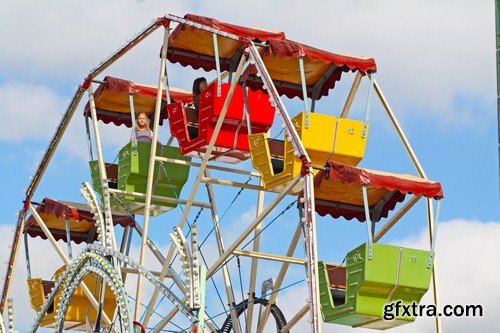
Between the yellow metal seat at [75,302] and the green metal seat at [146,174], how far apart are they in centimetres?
265

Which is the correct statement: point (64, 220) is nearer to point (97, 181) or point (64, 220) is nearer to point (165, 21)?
point (97, 181)

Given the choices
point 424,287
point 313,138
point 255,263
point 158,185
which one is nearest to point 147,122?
point 158,185

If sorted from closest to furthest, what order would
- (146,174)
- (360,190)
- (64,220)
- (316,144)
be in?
(316,144) < (360,190) < (146,174) < (64,220)

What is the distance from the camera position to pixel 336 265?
127ft

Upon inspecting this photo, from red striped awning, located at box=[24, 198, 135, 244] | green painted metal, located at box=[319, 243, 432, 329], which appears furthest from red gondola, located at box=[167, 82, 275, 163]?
red striped awning, located at box=[24, 198, 135, 244]

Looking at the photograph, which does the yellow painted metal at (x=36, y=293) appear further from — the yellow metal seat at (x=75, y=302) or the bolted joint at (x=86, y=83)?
the bolted joint at (x=86, y=83)

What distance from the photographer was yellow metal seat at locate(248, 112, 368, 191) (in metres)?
39.3

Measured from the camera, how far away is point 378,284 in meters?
37.1

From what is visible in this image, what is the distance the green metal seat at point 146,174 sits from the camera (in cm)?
4481

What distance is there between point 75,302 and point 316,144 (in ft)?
35.7

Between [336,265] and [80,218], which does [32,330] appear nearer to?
[80,218]

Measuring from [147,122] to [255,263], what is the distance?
5044mm

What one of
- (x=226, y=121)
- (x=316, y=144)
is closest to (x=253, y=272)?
(x=226, y=121)

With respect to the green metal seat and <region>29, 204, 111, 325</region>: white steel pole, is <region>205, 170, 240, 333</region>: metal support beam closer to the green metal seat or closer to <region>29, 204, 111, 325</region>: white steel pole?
the green metal seat
